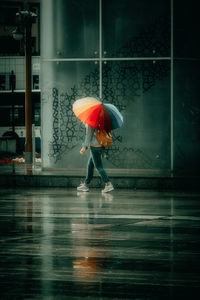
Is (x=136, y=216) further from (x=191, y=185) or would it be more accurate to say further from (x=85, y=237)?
(x=191, y=185)

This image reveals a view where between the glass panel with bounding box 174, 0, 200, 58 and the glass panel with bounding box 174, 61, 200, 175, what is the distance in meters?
0.48

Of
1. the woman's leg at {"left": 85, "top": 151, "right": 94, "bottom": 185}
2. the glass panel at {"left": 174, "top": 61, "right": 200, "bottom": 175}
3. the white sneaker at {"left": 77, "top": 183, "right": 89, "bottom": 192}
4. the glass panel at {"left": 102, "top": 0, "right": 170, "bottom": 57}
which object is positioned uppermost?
the glass panel at {"left": 102, "top": 0, "right": 170, "bottom": 57}

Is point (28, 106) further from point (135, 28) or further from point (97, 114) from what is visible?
point (97, 114)

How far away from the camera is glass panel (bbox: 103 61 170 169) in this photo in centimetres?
1945

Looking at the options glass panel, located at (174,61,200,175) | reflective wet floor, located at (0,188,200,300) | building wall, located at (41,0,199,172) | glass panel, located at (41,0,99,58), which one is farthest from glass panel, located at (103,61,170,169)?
reflective wet floor, located at (0,188,200,300)

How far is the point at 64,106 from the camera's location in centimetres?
2006

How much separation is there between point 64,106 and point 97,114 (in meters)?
4.03

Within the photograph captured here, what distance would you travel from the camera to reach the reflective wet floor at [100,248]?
5.99 metres

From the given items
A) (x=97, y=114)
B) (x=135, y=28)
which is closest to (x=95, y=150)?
(x=97, y=114)

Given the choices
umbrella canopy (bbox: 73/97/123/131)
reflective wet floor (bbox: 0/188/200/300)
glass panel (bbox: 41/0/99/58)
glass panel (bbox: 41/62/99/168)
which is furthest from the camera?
glass panel (bbox: 41/62/99/168)

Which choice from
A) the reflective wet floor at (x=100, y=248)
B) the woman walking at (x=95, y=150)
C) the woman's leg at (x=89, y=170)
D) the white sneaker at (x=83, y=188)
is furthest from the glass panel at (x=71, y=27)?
the reflective wet floor at (x=100, y=248)

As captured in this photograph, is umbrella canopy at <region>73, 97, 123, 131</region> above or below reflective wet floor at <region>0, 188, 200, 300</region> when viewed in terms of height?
above

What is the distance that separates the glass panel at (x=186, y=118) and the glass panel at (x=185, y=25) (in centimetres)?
48

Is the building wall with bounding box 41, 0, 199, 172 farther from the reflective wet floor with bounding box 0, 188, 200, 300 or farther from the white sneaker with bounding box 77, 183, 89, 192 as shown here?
the reflective wet floor with bounding box 0, 188, 200, 300
